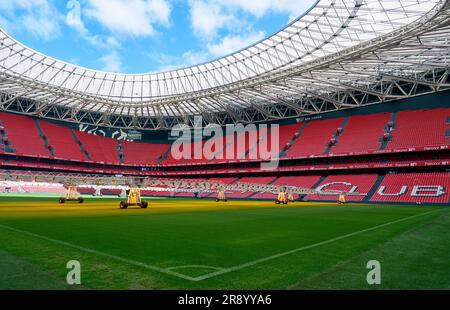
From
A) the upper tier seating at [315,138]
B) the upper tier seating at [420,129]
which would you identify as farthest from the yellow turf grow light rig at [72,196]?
the upper tier seating at [420,129]

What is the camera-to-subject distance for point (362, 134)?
61.3 metres

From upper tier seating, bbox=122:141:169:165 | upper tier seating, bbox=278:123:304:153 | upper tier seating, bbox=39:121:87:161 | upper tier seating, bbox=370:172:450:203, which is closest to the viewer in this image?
upper tier seating, bbox=370:172:450:203

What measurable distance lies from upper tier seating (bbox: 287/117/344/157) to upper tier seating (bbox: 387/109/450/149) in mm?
12054

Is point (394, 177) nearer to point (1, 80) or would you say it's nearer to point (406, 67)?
point (406, 67)

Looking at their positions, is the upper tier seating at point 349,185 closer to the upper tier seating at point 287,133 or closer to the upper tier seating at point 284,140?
the upper tier seating at point 284,140

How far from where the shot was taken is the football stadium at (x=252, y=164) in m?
6.55

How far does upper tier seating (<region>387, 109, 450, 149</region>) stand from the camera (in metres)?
51.6

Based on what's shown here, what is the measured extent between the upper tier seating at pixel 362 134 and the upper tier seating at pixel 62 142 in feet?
195

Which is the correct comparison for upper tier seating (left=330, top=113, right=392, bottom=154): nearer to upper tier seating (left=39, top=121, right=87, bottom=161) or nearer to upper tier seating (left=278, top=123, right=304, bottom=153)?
upper tier seating (left=278, top=123, right=304, bottom=153)

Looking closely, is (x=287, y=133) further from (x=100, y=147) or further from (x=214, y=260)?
(x=214, y=260)

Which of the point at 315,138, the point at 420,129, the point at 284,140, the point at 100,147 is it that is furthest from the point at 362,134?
the point at 100,147

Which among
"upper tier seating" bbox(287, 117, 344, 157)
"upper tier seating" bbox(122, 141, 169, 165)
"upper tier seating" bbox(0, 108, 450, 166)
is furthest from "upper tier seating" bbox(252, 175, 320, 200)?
"upper tier seating" bbox(122, 141, 169, 165)
